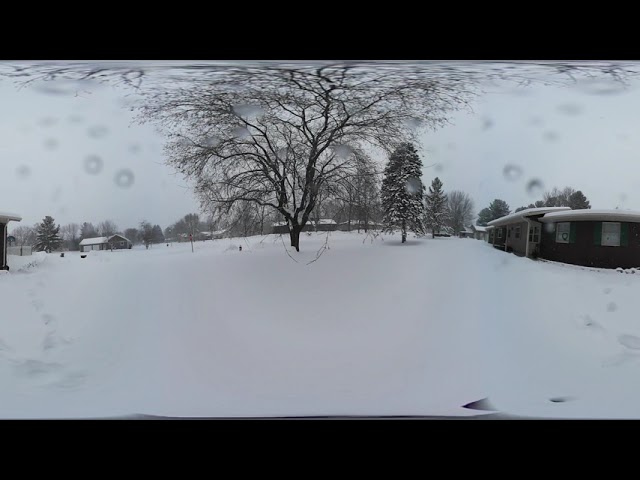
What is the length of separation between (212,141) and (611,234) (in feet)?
8.93

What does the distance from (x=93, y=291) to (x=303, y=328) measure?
143cm

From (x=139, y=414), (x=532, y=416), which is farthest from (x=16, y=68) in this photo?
(x=532, y=416)

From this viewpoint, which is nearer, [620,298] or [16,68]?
[620,298]

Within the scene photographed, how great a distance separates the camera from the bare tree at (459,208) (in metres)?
3.04

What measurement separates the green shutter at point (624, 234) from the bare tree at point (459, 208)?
A: 3.15ft

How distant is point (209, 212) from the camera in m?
3.14

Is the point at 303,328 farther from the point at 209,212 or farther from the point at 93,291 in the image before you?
the point at 93,291

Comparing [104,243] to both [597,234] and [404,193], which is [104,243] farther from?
[597,234]

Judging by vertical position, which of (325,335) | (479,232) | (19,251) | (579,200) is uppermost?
(579,200)

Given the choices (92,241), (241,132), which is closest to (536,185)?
(241,132)

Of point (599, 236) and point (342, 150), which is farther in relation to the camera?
point (342, 150)

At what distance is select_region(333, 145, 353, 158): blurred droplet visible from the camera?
3.13 meters

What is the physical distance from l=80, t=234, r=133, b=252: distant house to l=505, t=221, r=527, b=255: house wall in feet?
8.39

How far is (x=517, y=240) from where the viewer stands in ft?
10.2
